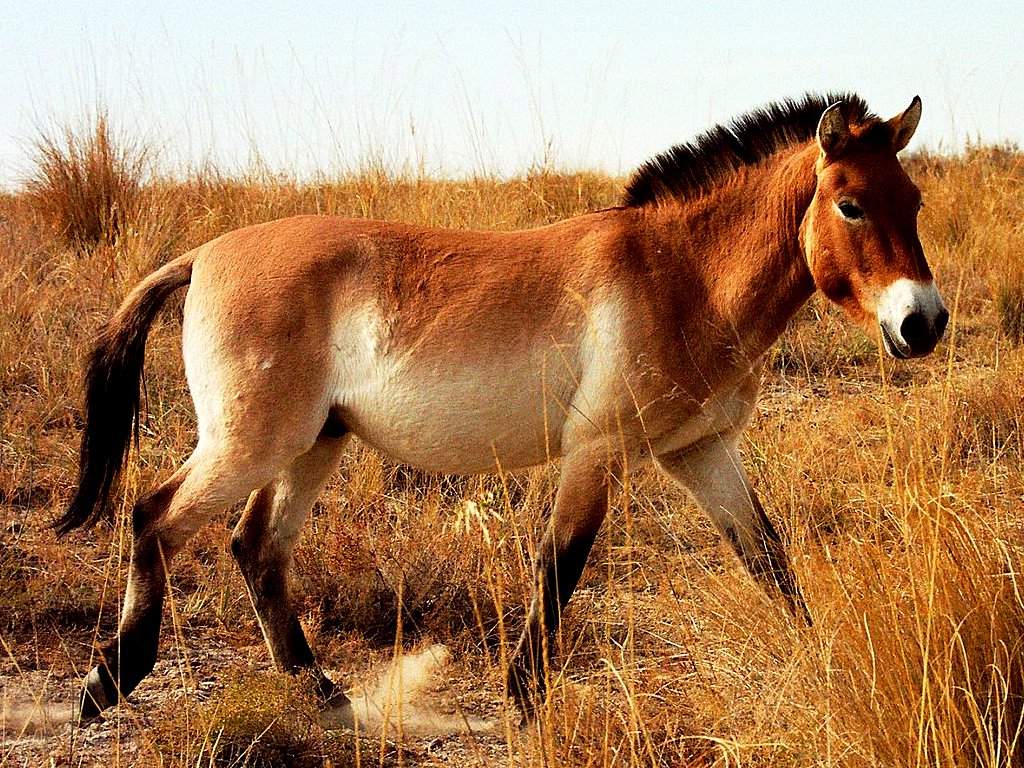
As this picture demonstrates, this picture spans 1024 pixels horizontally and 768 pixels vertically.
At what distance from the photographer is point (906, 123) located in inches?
143

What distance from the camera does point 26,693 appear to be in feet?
12.4

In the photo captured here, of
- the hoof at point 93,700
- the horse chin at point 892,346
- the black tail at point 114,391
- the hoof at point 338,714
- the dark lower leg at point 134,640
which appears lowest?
the hoof at point 338,714

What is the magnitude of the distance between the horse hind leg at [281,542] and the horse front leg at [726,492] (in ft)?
4.11

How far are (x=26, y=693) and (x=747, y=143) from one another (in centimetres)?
312

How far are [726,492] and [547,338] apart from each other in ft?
2.78

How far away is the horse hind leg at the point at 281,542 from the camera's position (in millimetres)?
4027

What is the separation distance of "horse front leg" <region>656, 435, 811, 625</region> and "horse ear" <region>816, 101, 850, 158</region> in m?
1.02

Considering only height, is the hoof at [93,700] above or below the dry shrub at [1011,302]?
below

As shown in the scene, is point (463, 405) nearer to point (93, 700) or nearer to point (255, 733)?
point (255, 733)

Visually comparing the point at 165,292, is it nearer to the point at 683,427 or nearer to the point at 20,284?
the point at 683,427

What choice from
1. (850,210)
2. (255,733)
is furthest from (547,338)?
(255,733)

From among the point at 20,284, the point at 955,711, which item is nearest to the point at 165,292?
the point at 955,711

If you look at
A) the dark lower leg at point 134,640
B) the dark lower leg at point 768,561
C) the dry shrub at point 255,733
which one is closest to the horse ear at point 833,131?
the dark lower leg at point 768,561

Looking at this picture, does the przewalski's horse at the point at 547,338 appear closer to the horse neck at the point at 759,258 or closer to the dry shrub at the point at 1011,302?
the horse neck at the point at 759,258
